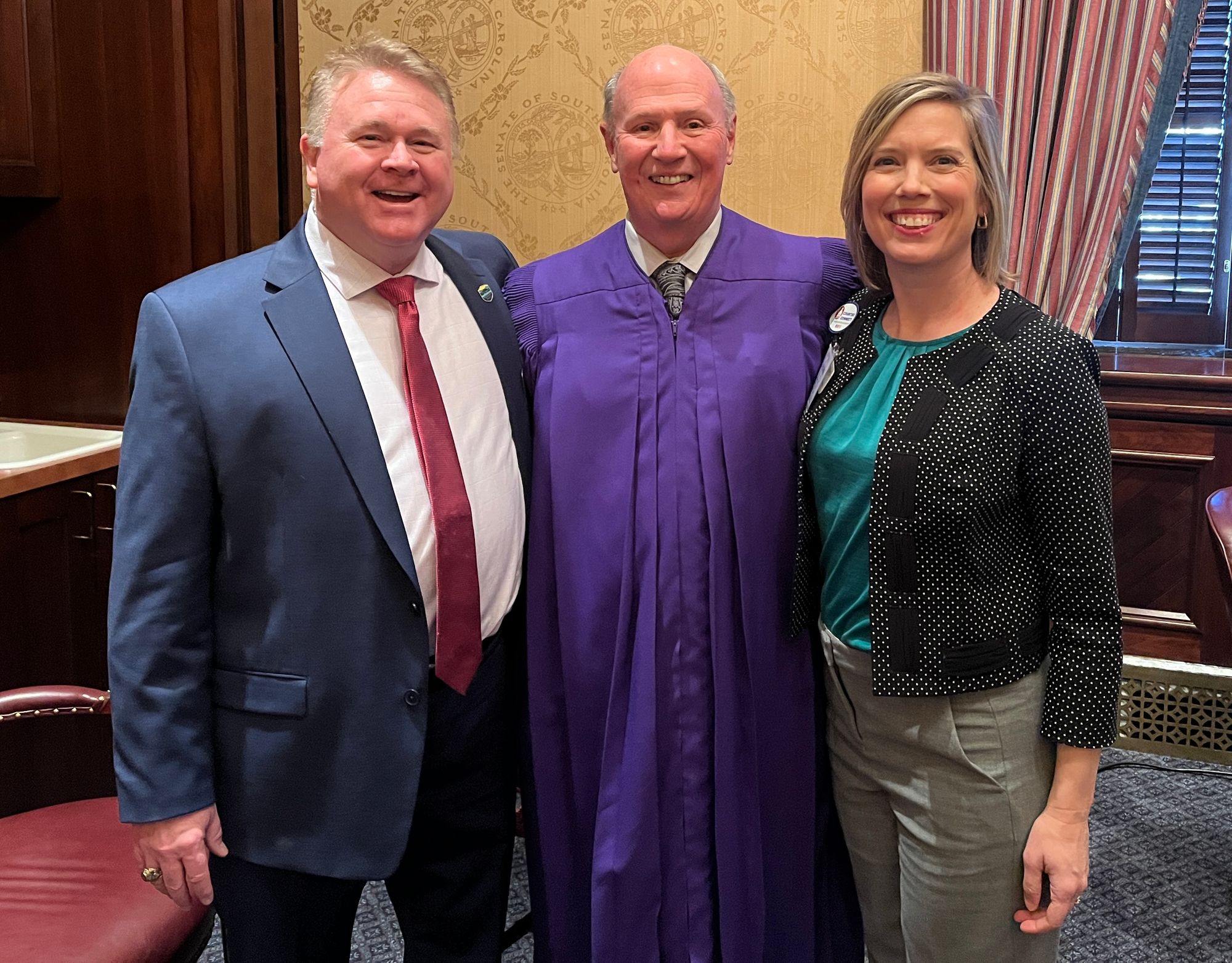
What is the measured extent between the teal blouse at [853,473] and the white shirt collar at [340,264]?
62 centimetres

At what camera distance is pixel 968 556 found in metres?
1.41

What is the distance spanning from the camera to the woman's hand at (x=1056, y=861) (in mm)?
1403

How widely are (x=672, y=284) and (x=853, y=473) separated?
1.37 ft

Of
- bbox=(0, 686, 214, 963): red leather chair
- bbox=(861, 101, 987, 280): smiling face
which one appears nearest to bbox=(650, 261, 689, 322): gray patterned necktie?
bbox=(861, 101, 987, 280): smiling face

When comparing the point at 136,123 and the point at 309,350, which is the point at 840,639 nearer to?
the point at 309,350

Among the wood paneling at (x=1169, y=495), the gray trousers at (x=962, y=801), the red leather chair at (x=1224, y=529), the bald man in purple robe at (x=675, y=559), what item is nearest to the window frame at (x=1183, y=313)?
the wood paneling at (x=1169, y=495)

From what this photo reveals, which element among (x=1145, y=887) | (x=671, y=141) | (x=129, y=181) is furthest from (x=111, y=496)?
(x=1145, y=887)

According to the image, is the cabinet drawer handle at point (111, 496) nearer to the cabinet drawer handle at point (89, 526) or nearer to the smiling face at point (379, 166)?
the cabinet drawer handle at point (89, 526)

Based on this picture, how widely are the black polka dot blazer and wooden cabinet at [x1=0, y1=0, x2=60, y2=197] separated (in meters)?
2.43

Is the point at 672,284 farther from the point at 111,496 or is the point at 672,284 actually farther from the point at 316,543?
the point at 111,496

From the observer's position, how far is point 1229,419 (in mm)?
3055

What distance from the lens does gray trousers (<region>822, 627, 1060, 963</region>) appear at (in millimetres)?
1428

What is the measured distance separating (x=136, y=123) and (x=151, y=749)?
208cm

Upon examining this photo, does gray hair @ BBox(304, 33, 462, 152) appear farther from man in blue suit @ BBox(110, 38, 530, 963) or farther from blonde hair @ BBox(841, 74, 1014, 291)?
blonde hair @ BBox(841, 74, 1014, 291)
